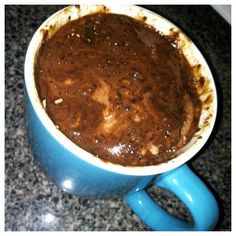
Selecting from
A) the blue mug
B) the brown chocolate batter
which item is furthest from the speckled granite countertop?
the brown chocolate batter

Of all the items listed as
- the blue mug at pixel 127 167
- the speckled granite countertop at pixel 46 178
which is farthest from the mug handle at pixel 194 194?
the speckled granite countertop at pixel 46 178

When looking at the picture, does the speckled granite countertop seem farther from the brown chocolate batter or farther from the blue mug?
the brown chocolate batter

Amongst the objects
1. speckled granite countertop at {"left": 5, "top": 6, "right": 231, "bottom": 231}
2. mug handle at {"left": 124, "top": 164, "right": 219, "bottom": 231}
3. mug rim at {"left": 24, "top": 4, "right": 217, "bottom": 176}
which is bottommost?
speckled granite countertop at {"left": 5, "top": 6, "right": 231, "bottom": 231}

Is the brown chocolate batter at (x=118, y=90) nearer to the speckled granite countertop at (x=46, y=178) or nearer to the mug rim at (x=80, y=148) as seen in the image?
the mug rim at (x=80, y=148)

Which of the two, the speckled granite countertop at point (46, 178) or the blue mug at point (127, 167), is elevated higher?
the blue mug at point (127, 167)
